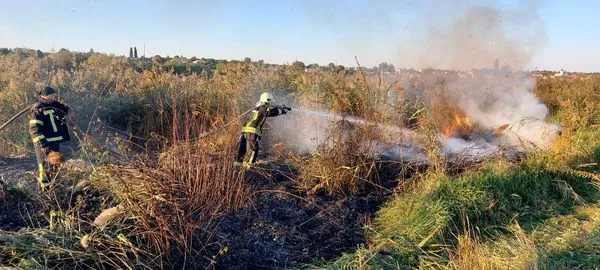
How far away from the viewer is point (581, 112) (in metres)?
9.34

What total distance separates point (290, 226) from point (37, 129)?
3777 mm

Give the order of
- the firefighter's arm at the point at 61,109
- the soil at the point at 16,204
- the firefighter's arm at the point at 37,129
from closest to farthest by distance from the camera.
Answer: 1. the soil at the point at 16,204
2. the firefighter's arm at the point at 37,129
3. the firefighter's arm at the point at 61,109

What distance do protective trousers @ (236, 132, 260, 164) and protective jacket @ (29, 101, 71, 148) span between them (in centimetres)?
255

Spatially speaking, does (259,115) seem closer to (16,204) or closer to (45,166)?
(45,166)

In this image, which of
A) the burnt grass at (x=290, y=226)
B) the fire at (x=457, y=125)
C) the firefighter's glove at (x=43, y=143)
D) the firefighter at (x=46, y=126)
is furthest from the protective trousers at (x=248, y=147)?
the fire at (x=457, y=125)

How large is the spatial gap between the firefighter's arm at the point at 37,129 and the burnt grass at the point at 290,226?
2.80 metres

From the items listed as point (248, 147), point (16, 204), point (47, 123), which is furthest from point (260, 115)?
point (16, 204)

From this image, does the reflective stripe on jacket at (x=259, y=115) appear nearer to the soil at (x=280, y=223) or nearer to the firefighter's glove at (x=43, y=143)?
the soil at (x=280, y=223)

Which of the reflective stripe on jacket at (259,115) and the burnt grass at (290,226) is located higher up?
the reflective stripe on jacket at (259,115)

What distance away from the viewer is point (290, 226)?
17.6 feet

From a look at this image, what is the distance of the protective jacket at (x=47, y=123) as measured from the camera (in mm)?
6516

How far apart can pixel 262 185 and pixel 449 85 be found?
278 inches

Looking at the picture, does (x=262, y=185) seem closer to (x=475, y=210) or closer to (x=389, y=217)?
(x=389, y=217)

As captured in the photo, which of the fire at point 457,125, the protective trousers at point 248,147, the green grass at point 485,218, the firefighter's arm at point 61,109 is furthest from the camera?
the fire at point 457,125
